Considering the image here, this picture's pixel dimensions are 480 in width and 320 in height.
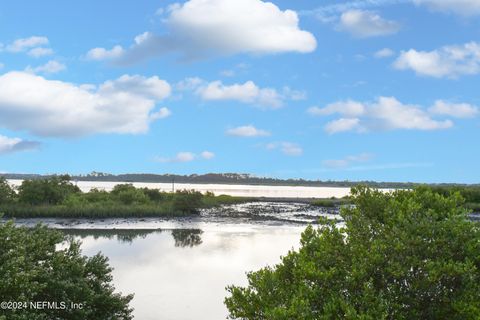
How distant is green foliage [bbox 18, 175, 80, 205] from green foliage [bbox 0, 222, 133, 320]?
6083 centimetres

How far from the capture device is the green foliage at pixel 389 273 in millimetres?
10219

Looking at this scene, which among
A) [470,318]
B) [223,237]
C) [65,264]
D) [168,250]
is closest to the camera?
[470,318]

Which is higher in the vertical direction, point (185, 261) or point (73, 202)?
point (73, 202)

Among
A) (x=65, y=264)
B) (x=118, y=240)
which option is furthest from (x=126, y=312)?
(x=118, y=240)

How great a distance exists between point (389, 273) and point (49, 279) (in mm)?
10836

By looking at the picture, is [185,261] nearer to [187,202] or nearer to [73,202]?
[187,202]

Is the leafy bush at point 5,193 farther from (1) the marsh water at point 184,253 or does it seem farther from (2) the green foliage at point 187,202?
(2) the green foliage at point 187,202

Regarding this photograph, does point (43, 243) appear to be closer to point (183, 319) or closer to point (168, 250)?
point (183, 319)

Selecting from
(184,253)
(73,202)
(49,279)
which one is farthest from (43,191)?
(49,279)

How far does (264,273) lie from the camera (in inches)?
489

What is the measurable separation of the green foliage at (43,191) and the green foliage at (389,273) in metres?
69.4

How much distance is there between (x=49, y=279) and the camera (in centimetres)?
1467

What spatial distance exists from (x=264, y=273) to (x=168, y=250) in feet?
105

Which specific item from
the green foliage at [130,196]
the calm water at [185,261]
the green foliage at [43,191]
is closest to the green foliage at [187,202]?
the green foliage at [130,196]
